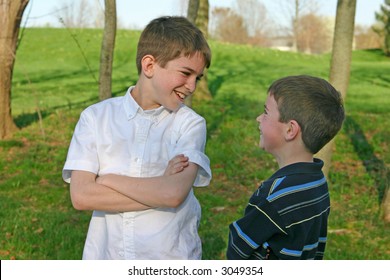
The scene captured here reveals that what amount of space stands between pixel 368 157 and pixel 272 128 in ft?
22.8

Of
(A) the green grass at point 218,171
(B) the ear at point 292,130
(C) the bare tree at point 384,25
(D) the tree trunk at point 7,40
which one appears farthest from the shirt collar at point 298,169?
(C) the bare tree at point 384,25

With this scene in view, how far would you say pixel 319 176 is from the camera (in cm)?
229

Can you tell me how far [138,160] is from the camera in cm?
237

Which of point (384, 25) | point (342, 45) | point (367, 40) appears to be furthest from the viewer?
point (367, 40)

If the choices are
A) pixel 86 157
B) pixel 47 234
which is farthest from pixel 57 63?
pixel 86 157

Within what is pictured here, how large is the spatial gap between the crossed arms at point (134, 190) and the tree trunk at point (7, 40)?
7.21 metres

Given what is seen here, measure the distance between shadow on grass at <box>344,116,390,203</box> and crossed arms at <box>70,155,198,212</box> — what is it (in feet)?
16.2

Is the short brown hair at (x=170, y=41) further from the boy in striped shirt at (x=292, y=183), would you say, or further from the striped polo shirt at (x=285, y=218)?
the striped polo shirt at (x=285, y=218)

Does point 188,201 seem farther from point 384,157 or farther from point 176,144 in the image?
point 384,157

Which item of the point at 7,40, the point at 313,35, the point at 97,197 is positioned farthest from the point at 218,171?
the point at 313,35

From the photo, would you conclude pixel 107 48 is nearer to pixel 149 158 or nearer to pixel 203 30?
pixel 149 158

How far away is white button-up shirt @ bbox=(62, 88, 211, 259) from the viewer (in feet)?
7.70

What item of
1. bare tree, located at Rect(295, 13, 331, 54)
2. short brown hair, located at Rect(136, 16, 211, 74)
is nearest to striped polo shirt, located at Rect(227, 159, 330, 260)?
short brown hair, located at Rect(136, 16, 211, 74)

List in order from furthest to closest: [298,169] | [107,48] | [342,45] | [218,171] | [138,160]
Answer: [218,171], [107,48], [342,45], [138,160], [298,169]
